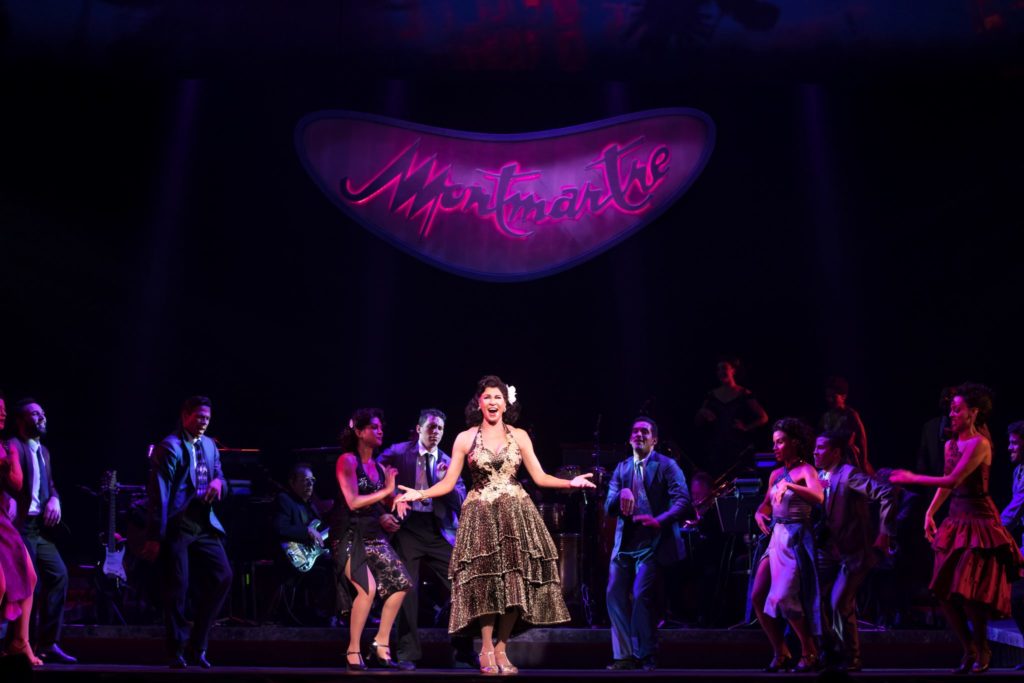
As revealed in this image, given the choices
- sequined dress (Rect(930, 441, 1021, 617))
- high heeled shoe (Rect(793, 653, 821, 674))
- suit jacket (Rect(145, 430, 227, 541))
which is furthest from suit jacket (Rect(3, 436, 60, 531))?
sequined dress (Rect(930, 441, 1021, 617))

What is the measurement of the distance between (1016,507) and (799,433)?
167 cm

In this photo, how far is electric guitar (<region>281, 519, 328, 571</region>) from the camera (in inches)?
399

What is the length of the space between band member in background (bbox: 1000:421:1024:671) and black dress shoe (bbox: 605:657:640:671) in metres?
2.53

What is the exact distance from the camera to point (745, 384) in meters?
12.0

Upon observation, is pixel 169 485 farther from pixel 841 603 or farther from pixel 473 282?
pixel 473 282

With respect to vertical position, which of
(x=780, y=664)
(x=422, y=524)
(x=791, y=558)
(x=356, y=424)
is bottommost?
(x=780, y=664)

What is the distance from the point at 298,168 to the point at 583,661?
583 centimetres

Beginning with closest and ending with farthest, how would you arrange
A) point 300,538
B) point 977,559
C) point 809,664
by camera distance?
point 977,559 → point 809,664 → point 300,538

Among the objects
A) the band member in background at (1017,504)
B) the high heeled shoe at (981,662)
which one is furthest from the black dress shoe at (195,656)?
the band member in background at (1017,504)

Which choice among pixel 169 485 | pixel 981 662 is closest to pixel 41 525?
pixel 169 485

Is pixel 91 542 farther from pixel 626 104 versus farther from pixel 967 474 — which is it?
pixel 967 474

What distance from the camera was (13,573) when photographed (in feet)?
24.2

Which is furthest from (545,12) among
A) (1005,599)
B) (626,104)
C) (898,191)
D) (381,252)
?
(1005,599)

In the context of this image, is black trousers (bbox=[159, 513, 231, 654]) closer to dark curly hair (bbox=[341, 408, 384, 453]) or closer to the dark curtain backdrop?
dark curly hair (bbox=[341, 408, 384, 453])
